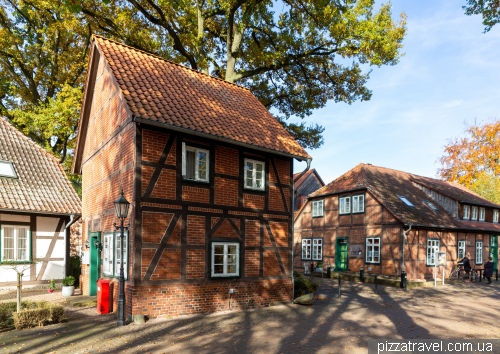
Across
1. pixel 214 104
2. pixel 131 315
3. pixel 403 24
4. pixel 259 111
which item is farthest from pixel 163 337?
pixel 403 24

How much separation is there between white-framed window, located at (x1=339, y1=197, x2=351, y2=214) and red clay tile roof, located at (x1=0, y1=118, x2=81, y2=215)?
51.8 ft

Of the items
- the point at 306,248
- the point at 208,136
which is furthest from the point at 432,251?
the point at 208,136

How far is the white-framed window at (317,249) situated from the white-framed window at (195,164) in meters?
15.7

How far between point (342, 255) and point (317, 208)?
3967 millimetres

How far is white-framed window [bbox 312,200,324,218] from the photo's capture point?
24920 mm

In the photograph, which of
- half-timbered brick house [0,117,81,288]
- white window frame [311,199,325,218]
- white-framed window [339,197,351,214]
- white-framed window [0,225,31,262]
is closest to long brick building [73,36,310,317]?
half-timbered brick house [0,117,81,288]

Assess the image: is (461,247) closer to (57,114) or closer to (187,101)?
(187,101)

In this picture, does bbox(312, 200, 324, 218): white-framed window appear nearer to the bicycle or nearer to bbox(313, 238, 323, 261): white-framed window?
bbox(313, 238, 323, 261): white-framed window

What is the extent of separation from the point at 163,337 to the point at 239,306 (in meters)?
3.59

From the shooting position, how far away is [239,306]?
1093 centimetres

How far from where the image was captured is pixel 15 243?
1423 centimetres

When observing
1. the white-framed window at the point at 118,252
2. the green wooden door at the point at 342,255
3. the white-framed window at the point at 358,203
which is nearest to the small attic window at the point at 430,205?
the white-framed window at the point at 358,203

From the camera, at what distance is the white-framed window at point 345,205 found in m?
22.8

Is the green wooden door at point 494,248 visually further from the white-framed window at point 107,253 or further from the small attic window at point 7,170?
the small attic window at point 7,170
